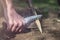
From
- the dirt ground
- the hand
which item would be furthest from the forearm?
the dirt ground

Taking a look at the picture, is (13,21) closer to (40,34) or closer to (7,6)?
(7,6)

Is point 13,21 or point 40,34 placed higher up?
point 13,21

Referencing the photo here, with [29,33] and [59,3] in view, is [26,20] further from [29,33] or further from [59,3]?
[59,3]

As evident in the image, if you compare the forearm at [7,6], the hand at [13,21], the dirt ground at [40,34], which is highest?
the forearm at [7,6]

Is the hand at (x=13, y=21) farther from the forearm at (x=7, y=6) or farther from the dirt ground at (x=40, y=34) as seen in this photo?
the dirt ground at (x=40, y=34)

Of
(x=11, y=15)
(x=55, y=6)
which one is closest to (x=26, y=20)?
(x=11, y=15)

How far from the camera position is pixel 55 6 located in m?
2.61

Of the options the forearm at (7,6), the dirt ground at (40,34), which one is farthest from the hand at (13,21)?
the dirt ground at (40,34)

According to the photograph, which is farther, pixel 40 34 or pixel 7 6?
pixel 40 34

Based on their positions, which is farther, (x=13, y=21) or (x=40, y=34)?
(x=40, y=34)

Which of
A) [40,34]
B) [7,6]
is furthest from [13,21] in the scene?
[40,34]

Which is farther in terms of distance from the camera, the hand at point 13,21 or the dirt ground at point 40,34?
the dirt ground at point 40,34

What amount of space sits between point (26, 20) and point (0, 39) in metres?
0.29

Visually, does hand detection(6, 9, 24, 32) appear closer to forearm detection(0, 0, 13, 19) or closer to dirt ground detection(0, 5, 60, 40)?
forearm detection(0, 0, 13, 19)
